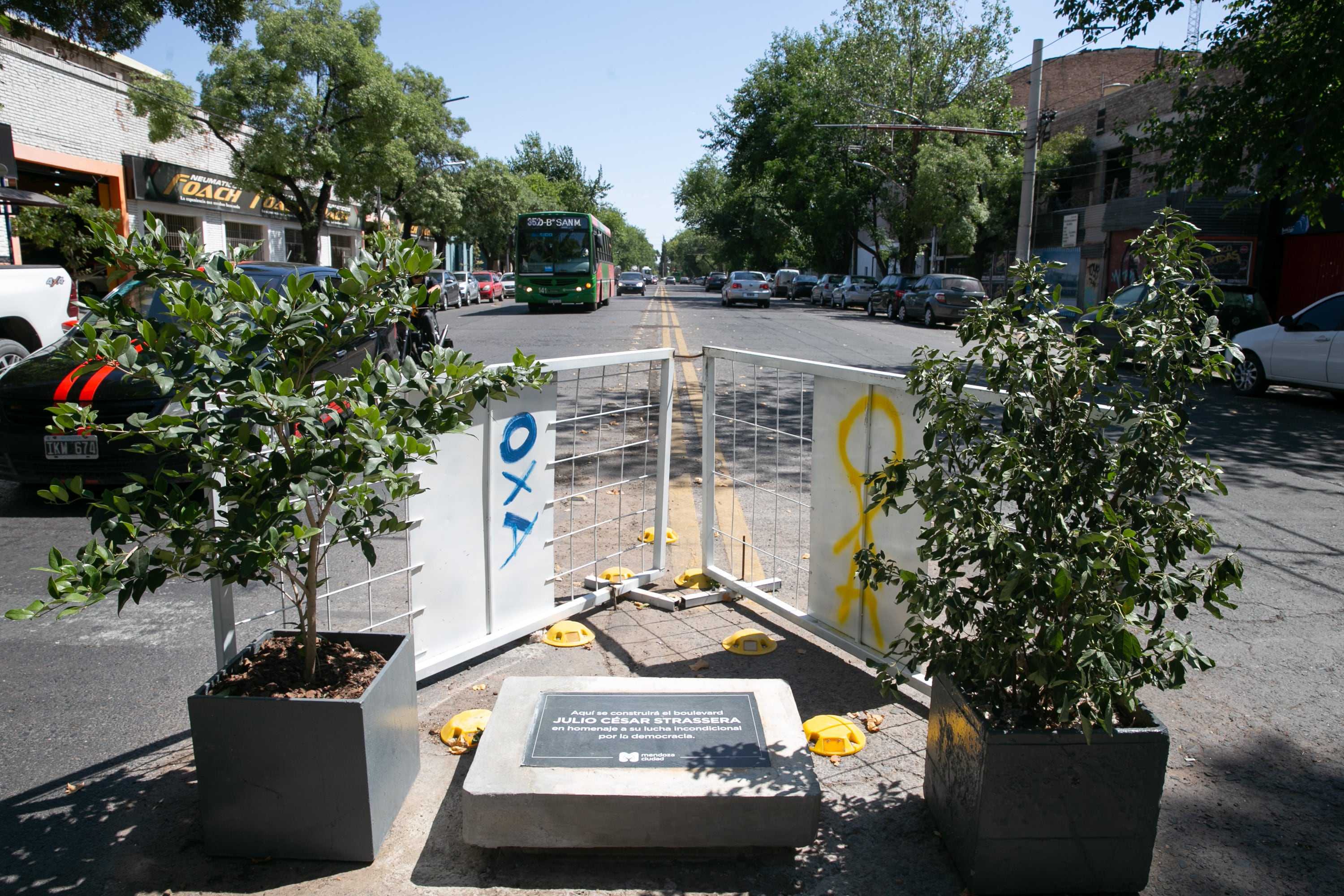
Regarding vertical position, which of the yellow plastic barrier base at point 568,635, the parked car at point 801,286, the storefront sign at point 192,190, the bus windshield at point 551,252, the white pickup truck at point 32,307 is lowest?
the yellow plastic barrier base at point 568,635

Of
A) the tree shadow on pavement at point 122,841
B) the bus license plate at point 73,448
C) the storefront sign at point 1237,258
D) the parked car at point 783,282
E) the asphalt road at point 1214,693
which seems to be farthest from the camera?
the parked car at point 783,282

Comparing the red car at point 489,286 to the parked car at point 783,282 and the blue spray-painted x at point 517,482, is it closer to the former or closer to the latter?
the parked car at point 783,282

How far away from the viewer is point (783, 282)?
5259 centimetres

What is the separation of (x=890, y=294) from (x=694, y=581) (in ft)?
95.8

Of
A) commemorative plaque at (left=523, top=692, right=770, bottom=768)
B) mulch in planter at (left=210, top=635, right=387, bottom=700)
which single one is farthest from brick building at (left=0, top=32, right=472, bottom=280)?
commemorative plaque at (left=523, top=692, right=770, bottom=768)

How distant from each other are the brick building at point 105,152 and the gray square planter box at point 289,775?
51.4ft

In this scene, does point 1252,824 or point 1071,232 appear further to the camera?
point 1071,232

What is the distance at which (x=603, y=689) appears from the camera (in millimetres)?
3465

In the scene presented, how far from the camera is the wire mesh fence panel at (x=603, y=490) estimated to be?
471cm

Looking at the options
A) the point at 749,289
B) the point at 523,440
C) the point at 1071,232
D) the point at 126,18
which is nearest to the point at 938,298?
the point at 1071,232

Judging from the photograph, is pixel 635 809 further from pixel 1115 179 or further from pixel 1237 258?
pixel 1115 179

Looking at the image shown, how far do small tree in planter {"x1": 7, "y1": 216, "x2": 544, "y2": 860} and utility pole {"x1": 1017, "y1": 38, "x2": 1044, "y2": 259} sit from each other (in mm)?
22843

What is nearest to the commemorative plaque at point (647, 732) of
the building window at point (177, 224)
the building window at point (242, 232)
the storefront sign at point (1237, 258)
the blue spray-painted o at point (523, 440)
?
the blue spray-painted o at point (523, 440)

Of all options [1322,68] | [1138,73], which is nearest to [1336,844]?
[1322,68]
